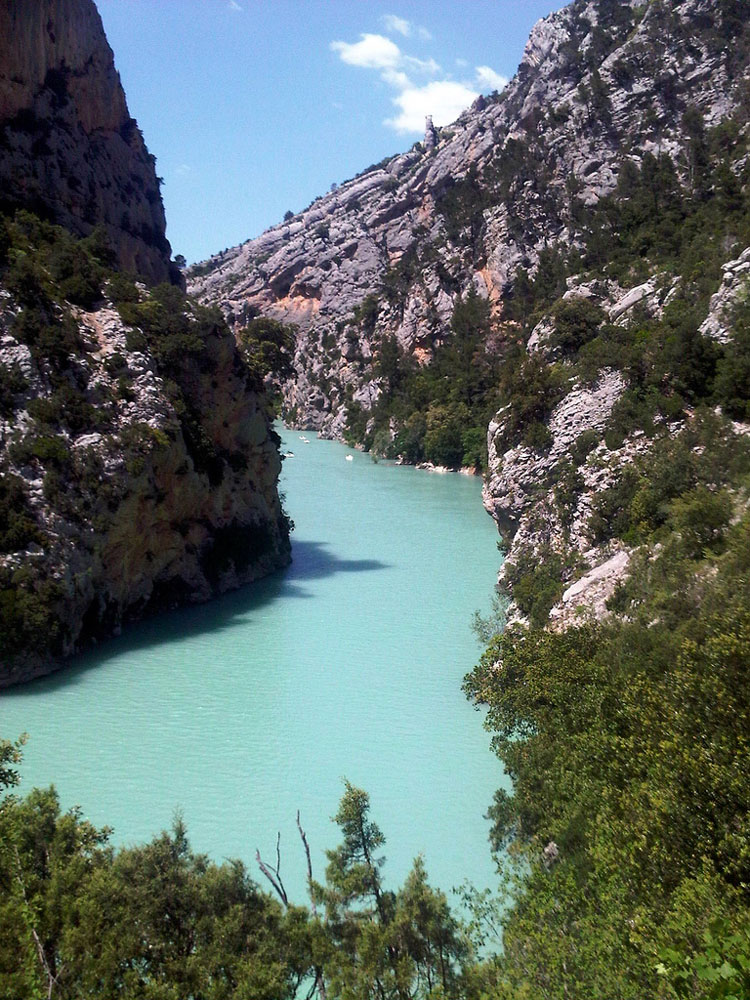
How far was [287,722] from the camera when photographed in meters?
16.0

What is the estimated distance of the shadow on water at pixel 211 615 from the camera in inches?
713

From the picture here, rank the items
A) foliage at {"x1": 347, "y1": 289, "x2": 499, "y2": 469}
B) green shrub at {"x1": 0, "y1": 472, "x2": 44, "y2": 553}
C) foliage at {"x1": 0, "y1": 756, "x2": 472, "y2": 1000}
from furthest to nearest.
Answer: foliage at {"x1": 347, "y1": 289, "x2": 499, "y2": 469}
green shrub at {"x1": 0, "y1": 472, "x2": 44, "y2": 553}
foliage at {"x1": 0, "y1": 756, "x2": 472, "y2": 1000}

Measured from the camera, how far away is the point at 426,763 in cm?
1391

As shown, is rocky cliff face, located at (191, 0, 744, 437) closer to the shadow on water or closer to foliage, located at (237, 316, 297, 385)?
foliage, located at (237, 316, 297, 385)

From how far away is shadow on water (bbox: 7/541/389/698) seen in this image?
18.1 m

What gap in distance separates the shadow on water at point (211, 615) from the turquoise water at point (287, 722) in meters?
0.08

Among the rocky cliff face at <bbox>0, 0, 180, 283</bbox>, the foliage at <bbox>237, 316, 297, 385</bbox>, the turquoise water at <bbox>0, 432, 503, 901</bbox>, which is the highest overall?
the rocky cliff face at <bbox>0, 0, 180, 283</bbox>

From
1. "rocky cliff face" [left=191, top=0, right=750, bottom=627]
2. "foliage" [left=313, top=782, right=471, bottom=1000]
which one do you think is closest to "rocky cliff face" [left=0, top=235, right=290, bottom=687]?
"rocky cliff face" [left=191, top=0, right=750, bottom=627]

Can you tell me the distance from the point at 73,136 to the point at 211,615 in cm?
1888

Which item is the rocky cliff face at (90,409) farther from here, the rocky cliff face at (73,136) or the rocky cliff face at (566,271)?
the rocky cliff face at (566,271)

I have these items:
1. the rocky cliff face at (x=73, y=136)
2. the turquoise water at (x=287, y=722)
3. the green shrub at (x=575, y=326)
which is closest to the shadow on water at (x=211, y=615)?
the turquoise water at (x=287, y=722)

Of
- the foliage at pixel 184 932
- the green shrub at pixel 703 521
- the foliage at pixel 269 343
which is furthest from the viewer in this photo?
the foliage at pixel 269 343

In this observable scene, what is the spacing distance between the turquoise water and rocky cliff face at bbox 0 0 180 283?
14.9 metres

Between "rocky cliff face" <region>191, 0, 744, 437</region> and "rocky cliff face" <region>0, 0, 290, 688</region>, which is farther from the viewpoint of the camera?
"rocky cliff face" <region>191, 0, 744, 437</region>
